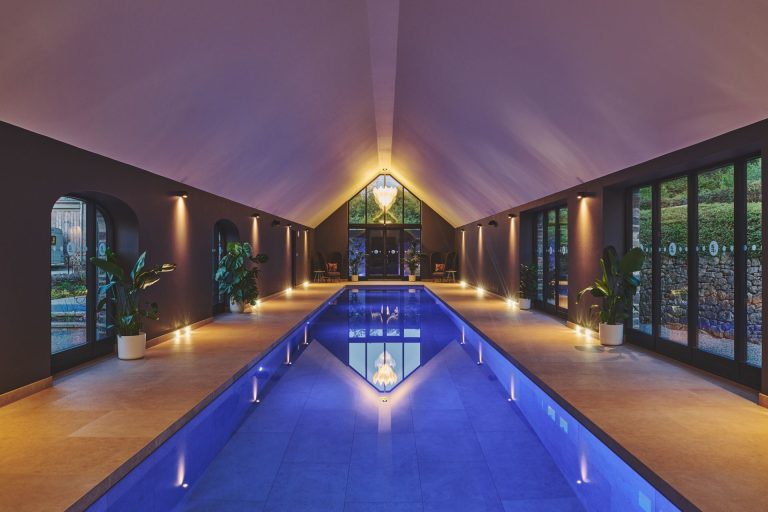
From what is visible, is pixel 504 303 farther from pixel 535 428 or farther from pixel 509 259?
pixel 535 428

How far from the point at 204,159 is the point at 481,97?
407cm

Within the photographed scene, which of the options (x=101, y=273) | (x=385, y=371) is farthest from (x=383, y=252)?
(x=101, y=273)

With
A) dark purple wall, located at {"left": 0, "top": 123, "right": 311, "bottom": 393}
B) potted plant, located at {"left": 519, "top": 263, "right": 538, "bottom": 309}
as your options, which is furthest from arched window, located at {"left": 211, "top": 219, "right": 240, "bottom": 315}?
potted plant, located at {"left": 519, "top": 263, "right": 538, "bottom": 309}

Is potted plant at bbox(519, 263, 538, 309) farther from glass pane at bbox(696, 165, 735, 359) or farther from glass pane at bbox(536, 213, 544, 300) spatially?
glass pane at bbox(696, 165, 735, 359)

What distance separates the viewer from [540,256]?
11.7 m

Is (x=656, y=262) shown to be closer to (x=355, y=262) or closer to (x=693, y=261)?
(x=693, y=261)

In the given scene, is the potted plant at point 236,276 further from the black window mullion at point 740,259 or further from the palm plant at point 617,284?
the black window mullion at point 740,259

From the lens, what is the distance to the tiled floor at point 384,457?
122 inches

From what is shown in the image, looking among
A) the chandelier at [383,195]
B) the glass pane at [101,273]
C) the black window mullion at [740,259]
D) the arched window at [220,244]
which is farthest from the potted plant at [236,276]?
the black window mullion at [740,259]

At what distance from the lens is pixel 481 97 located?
279 inches

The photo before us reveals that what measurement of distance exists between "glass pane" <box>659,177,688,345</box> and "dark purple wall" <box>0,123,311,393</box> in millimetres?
6635

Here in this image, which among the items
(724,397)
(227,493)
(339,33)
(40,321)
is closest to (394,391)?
(227,493)

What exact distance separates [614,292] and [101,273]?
6599 millimetres

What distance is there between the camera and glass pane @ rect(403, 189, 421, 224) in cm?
2158
